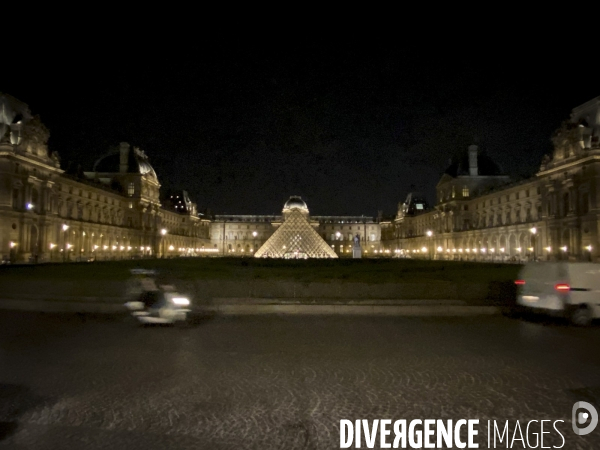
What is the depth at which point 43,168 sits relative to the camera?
166 ft

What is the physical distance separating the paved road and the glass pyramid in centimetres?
4885

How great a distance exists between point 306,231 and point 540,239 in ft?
94.6

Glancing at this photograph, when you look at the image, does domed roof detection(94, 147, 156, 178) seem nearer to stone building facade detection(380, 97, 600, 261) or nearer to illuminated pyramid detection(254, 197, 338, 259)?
illuminated pyramid detection(254, 197, 338, 259)

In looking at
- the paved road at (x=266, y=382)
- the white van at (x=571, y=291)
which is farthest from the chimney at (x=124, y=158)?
the white van at (x=571, y=291)

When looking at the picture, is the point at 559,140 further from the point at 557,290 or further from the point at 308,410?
the point at 308,410

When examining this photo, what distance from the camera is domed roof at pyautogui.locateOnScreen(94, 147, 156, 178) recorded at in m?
80.8

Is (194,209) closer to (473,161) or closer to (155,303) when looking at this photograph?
(473,161)

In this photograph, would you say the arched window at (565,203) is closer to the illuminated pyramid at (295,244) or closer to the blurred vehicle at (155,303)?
the illuminated pyramid at (295,244)

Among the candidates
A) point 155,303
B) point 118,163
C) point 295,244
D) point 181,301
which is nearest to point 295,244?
point 295,244

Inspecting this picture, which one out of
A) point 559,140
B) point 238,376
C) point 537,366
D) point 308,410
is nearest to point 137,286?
point 238,376

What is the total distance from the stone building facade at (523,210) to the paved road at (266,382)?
4403 cm

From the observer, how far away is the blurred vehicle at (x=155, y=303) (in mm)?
11141

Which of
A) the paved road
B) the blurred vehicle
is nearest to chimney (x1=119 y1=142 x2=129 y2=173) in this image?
the blurred vehicle

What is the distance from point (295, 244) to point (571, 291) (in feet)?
164
